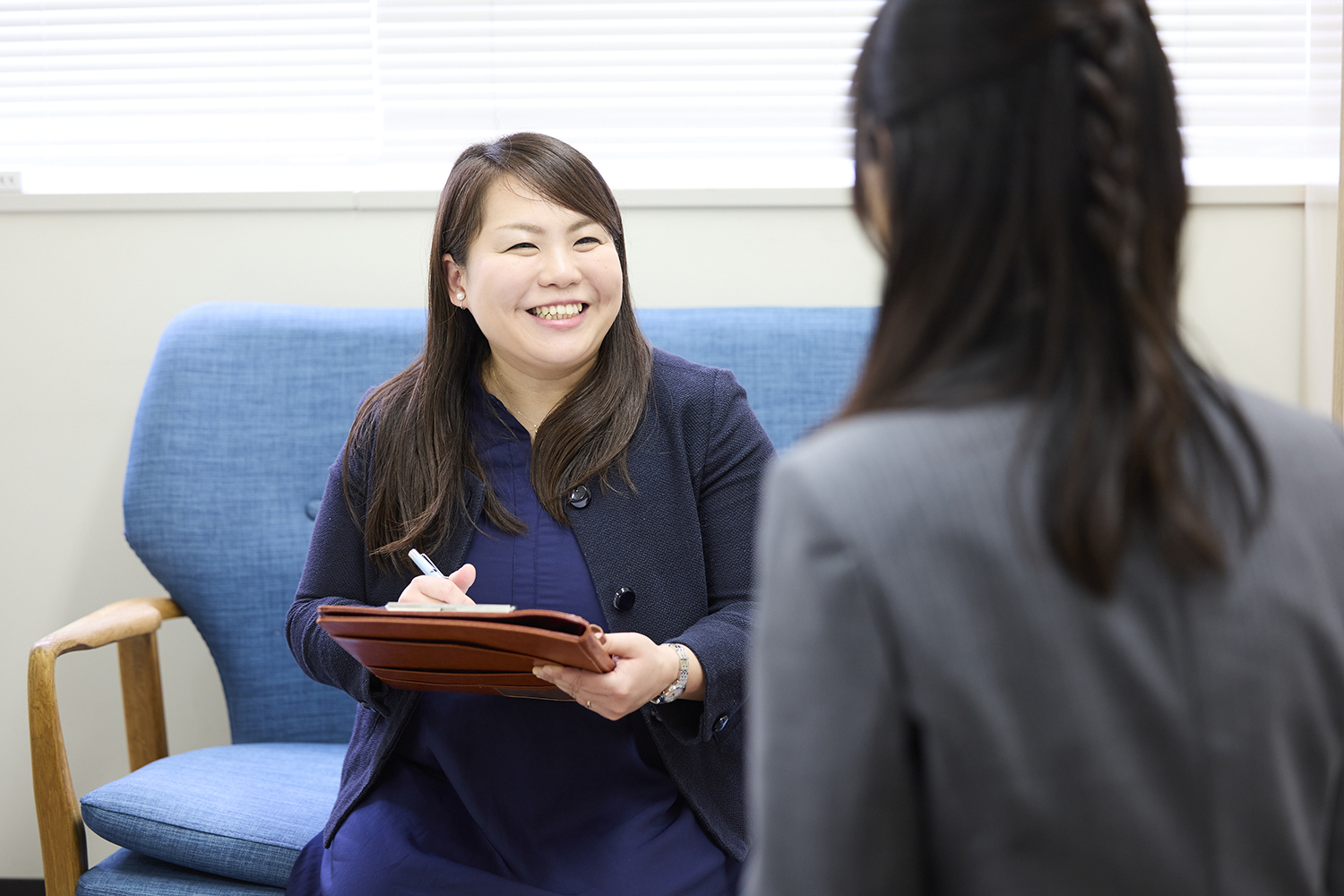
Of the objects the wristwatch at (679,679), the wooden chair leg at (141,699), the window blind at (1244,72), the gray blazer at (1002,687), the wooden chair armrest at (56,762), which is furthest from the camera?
the window blind at (1244,72)

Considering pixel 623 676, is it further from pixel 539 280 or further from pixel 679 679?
pixel 539 280

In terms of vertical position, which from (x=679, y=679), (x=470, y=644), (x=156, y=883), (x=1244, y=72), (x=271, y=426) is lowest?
(x=156, y=883)

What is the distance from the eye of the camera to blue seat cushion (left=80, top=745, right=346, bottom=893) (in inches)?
64.4

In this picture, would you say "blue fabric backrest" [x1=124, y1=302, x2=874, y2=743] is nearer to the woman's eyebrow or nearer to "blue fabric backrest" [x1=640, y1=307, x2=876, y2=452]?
"blue fabric backrest" [x1=640, y1=307, x2=876, y2=452]

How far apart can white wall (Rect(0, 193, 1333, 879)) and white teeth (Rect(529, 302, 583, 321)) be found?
0.77 metres

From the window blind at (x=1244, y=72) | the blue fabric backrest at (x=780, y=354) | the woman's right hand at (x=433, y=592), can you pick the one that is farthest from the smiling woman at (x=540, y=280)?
the window blind at (x=1244, y=72)

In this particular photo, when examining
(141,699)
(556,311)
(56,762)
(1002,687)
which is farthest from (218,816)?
(1002,687)

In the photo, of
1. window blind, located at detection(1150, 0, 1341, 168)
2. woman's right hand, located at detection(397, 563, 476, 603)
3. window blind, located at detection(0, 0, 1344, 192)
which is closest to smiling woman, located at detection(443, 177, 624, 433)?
woman's right hand, located at detection(397, 563, 476, 603)

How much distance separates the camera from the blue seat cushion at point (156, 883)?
1.65m

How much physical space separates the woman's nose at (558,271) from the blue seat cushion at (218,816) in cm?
86

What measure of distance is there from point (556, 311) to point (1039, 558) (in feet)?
3.64

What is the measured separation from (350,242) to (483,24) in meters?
0.54

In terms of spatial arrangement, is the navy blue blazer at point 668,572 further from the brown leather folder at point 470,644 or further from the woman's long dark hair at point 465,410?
the brown leather folder at point 470,644

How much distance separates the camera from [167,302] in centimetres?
240
